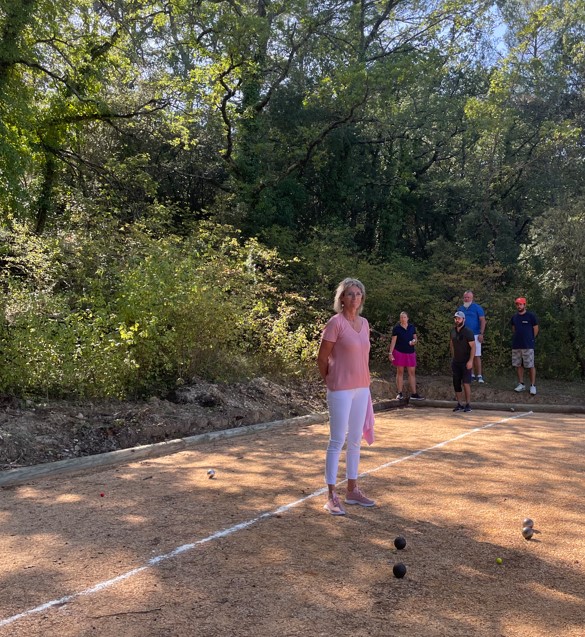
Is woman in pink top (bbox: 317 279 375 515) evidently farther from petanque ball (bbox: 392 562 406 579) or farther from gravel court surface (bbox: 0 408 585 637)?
petanque ball (bbox: 392 562 406 579)

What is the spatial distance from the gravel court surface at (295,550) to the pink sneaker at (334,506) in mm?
125

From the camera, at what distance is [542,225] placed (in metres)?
17.3

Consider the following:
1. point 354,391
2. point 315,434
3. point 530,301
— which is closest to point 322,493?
point 354,391

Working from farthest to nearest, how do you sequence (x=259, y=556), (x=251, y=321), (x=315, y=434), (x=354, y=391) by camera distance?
1. (x=251, y=321)
2. (x=315, y=434)
3. (x=354, y=391)
4. (x=259, y=556)

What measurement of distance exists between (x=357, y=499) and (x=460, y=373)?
6.85 m

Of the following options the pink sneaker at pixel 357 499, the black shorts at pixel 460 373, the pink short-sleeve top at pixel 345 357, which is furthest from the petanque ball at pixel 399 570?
the black shorts at pixel 460 373

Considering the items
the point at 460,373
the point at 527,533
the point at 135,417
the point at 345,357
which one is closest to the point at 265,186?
the point at 460,373

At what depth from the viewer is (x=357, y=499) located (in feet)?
17.7

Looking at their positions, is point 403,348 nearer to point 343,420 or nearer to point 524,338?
point 524,338

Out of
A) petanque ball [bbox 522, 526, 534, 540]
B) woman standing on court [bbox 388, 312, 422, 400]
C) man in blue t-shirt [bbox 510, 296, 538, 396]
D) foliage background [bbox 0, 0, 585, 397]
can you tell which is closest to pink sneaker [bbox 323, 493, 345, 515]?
petanque ball [bbox 522, 526, 534, 540]

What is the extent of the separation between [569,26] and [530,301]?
1733 cm

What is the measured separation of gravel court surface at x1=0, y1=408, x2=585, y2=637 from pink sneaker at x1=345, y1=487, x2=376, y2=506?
101 millimetres

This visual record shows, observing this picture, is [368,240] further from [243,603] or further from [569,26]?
[243,603]

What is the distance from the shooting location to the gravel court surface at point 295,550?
→ 3350mm
